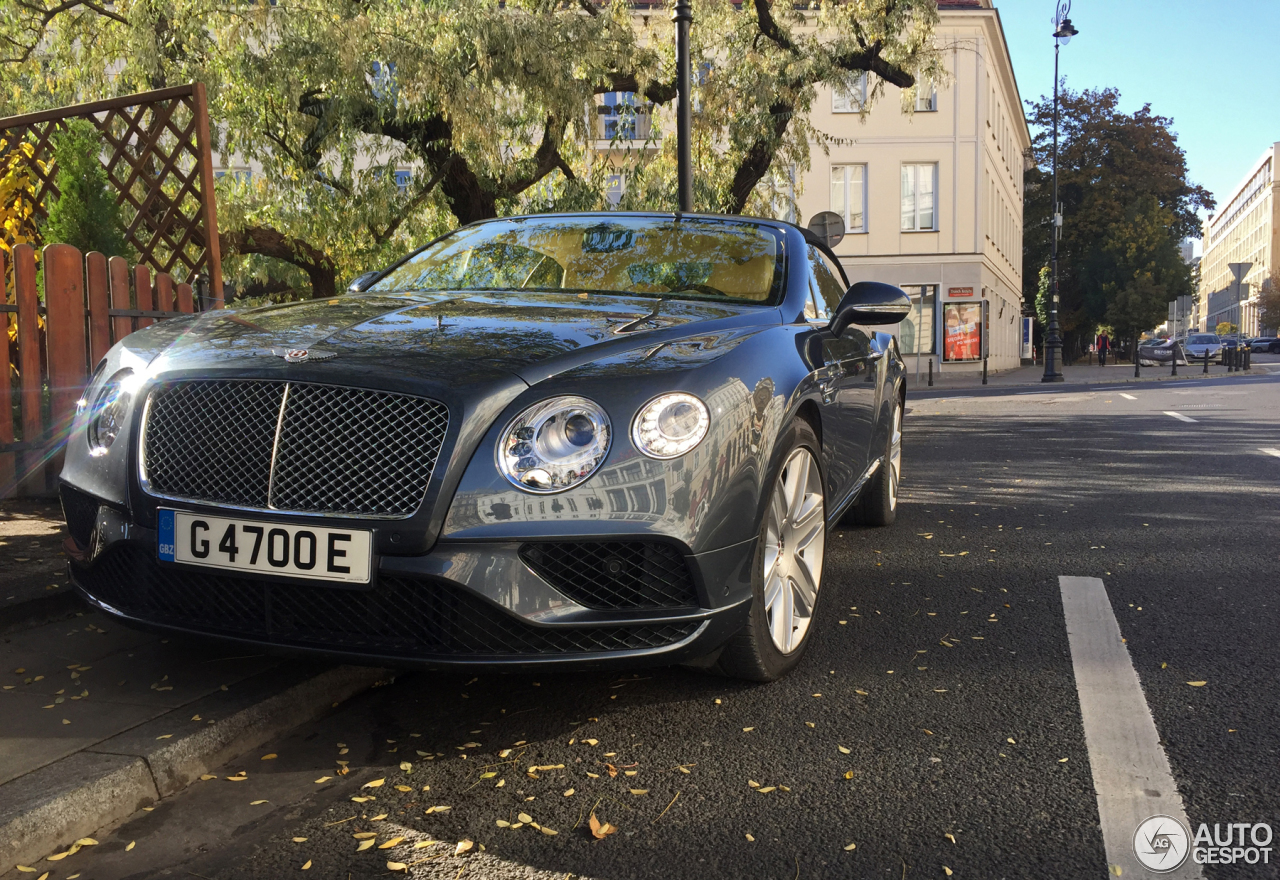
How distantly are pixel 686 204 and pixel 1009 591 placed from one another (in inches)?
324

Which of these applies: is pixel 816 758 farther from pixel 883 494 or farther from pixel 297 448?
pixel 883 494

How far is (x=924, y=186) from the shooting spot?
3447 centimetres

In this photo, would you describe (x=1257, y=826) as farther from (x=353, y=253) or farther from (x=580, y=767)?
(x=353, y=253)

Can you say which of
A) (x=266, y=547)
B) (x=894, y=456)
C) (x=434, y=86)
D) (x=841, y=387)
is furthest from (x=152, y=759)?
(x=434, y=86)

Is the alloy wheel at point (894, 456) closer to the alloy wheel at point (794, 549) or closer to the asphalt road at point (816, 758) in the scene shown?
the asphalt road at point (816, 758)

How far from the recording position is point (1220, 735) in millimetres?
2928

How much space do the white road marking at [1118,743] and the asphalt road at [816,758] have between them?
0.04m

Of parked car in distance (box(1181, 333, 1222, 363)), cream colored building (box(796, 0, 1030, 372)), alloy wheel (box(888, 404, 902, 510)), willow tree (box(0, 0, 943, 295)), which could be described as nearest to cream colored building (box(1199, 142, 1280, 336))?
parked car in distance (box(1181, 333, 1222, 363))

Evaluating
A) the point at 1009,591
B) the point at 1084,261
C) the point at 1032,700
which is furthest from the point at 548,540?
the point at 1084,261

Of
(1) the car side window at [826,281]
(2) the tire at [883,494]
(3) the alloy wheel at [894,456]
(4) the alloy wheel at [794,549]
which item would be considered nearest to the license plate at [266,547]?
(4) the alloy wheel at [794,549]

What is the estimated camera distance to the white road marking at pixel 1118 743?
2.40m

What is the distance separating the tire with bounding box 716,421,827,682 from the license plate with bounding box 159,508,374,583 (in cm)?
106

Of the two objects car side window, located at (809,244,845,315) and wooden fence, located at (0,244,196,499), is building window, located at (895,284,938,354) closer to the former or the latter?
car side window, located at (809,244,845,315)

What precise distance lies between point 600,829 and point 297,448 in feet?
3.87
